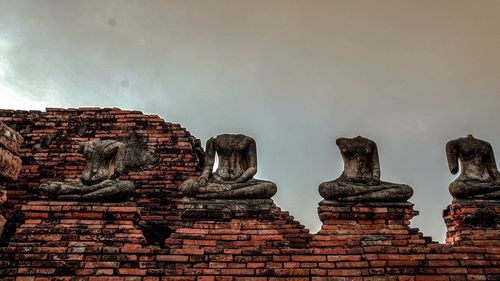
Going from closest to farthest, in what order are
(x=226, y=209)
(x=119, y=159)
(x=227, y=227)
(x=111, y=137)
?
(x=227, y=227)
(x=226, y=209)
(x=119, y=159)
(x=111, y=137)

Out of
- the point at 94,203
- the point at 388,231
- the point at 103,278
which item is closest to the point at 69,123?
the point at 94,203

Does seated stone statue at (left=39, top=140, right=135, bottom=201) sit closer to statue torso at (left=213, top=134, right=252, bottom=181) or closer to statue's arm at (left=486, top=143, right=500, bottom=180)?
statue torso at (left=213, top=134, right=252, bottom=181)

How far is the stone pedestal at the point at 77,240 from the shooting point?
18.9ft

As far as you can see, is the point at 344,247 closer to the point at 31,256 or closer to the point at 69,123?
the point at 31,256

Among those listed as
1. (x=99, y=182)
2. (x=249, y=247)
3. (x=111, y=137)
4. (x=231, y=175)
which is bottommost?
(x=249, y=247)

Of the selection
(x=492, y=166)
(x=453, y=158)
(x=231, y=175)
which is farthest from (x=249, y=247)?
(x=492, y=166)

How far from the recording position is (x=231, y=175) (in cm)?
714

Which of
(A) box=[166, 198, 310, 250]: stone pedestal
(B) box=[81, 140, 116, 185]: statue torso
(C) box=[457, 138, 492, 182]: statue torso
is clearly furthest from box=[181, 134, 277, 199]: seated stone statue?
(C) box=[457, 138, 492, 182]: statue torso

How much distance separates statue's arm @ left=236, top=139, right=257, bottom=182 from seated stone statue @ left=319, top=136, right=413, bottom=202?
106cm

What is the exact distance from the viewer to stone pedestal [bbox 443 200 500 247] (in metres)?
6.48

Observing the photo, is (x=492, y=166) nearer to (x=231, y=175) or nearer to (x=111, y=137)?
(x=231, y=175)

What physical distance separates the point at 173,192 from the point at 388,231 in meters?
4.10

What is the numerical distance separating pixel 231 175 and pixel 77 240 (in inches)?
90.9

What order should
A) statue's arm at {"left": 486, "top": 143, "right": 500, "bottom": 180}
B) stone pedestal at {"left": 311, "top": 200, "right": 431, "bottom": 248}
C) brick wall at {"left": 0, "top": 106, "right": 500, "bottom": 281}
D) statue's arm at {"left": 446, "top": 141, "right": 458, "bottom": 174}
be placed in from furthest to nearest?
statue's arm at {"left": 446, "top": 141, "right": 458, "bottom": 174}, statue's arm at {"left": 486, "top": 143, "right": 500, "bottom": 180}, stone pedestal at {"left": 311, "top": 200, "right": 431, "bottom": 248}, brick wall at {"left": 0, "top": 106, "right": 500, "bottom": 281}
